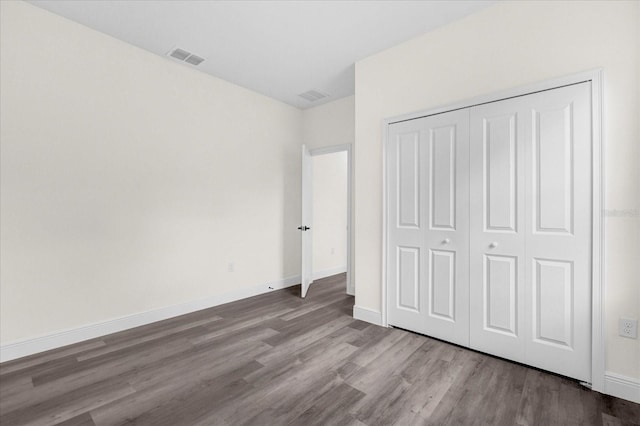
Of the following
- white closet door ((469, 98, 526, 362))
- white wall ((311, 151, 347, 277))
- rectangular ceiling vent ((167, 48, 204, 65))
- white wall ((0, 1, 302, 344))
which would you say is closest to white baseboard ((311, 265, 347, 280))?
white wall ((311, 151, 347, 277))

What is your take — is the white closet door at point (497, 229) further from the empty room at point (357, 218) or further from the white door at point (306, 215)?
the white door at point (306, 215)

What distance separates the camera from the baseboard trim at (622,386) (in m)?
1.86

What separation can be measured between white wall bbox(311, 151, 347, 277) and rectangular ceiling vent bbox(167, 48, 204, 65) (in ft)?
7.72

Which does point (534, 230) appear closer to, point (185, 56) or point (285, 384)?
point (285, 384)

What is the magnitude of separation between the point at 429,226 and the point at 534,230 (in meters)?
0.81

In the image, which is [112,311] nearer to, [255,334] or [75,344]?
[75,344]

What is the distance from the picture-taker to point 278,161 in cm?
462

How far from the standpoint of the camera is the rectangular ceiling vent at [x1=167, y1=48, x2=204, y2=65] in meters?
3.14

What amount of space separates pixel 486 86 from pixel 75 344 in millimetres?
4252

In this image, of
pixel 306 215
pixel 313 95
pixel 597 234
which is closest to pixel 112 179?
pixel 306 215

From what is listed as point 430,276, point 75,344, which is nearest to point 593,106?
point 430,276

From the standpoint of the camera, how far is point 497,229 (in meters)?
2.38

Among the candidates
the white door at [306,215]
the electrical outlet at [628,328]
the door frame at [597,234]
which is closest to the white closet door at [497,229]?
the door frame at [597,234]

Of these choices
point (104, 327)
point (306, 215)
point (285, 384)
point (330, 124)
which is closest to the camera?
point (285, 384)
